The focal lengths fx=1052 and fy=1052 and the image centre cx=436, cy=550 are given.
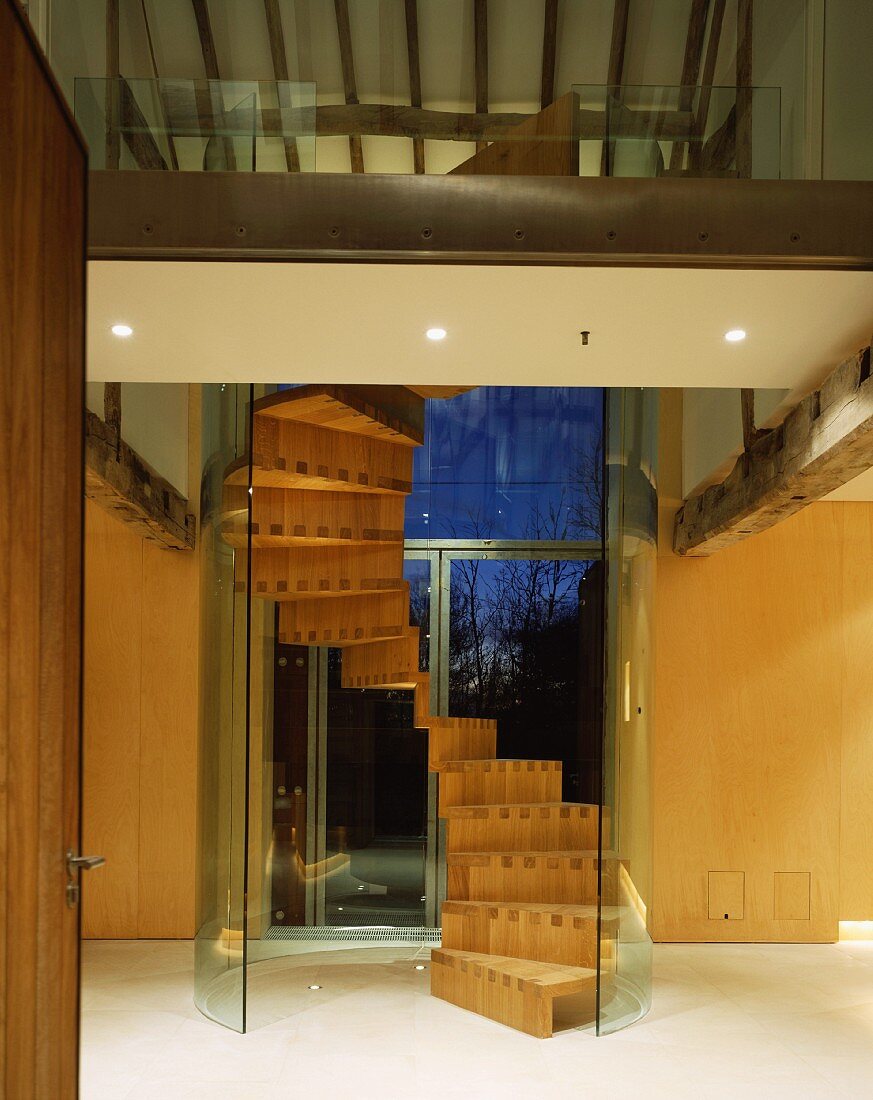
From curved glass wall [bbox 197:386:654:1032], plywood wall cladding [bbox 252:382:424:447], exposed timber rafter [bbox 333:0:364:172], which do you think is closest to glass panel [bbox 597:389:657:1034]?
curved glass wall [bbox 197:386:654:1032]

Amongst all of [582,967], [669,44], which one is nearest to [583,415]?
[669,44]

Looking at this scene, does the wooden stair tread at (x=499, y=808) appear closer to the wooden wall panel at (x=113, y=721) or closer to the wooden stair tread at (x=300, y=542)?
the wooden stair tread at (x=300, y=542)

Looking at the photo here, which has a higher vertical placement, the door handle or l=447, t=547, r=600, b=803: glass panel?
l=447, t=547, r=600, b=803: glass panel

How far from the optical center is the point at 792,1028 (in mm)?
4926

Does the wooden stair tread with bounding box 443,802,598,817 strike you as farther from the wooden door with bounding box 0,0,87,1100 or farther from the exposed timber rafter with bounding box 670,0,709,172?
the wooden door with bounding box 0,0,87,1100

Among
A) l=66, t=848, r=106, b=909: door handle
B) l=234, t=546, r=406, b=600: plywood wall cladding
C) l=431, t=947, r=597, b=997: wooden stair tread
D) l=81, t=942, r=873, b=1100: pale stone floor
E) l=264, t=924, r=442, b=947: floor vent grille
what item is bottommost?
l=81, t=942, r=873, b=1100: pale stone floor

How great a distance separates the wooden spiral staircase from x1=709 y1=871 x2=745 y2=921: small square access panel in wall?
1.61 metres

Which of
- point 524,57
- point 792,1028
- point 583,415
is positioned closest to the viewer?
point 524,57

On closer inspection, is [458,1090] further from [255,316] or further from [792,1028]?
[255,316]

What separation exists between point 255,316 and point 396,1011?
3.37 metres

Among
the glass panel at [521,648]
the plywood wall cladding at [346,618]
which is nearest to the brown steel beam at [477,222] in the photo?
the glass panel at [521,648]

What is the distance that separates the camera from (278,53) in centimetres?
345

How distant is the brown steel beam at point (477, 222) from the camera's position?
123 inches

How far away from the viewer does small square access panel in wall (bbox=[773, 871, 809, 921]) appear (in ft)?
22.1
